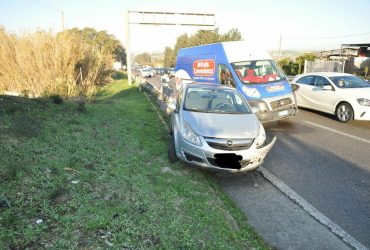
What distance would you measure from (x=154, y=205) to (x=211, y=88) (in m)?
3.55

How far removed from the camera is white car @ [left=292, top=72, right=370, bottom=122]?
8406 mm

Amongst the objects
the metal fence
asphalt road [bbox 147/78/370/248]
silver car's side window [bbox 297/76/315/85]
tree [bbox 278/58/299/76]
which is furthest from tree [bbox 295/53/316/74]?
asphalt road [bbox 147/78/370/248]

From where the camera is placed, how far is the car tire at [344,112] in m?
8.66

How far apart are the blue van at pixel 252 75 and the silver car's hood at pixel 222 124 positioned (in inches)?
110

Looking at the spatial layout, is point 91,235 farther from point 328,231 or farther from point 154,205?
point 328,231

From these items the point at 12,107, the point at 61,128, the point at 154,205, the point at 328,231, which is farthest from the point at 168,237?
the point at 12,107

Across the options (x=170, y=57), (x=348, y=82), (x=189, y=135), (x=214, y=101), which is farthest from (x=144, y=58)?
(x=189, y=135)

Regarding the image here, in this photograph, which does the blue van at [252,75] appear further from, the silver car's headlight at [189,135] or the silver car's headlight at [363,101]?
the silver car's headlight at [189,135]

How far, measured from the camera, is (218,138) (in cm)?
450

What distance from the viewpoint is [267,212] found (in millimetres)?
3857

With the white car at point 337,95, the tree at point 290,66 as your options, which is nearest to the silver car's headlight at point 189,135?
the white car at point 337,95

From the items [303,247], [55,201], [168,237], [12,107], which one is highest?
[12,107]

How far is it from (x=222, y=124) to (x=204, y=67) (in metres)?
6.97

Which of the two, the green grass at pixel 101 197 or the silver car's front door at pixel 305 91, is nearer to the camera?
the green grass at pixel 101 197
